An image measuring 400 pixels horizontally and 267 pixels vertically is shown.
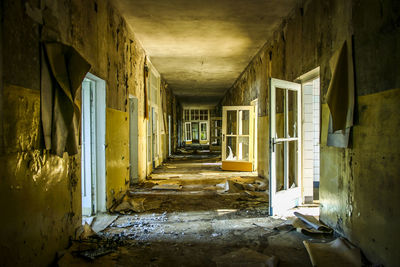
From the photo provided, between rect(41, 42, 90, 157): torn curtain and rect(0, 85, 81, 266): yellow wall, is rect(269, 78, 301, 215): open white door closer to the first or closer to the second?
rect(41, 42, 90, 157): torn curtain

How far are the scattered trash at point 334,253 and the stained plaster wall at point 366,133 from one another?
111mm

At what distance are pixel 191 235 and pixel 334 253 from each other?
1.43 m

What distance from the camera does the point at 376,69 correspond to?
6.81 feet

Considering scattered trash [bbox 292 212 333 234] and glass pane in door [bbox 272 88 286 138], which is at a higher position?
glass pane in door [bbox 272 88 286 138]

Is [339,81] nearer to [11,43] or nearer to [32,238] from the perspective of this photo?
[11,43]

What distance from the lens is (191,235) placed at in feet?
9.39

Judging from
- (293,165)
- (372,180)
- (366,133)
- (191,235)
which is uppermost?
(366,133)

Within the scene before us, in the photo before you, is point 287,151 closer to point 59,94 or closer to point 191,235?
point 191,235

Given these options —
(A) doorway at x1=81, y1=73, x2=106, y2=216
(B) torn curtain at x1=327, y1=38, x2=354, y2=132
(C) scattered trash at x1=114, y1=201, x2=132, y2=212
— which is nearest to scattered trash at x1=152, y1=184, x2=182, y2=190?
(C) scattered trash at x1=114, y1=201, x2=132, y2=212

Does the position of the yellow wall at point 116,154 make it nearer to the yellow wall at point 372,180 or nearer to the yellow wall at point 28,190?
the yellow wall at point 28,190

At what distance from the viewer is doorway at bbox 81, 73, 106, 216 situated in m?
3.46

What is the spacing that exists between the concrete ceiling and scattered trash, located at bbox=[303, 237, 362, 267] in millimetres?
3192

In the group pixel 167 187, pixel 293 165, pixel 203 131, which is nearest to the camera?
pixel 293 165

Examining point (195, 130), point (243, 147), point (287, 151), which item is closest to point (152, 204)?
point (287, 151)
